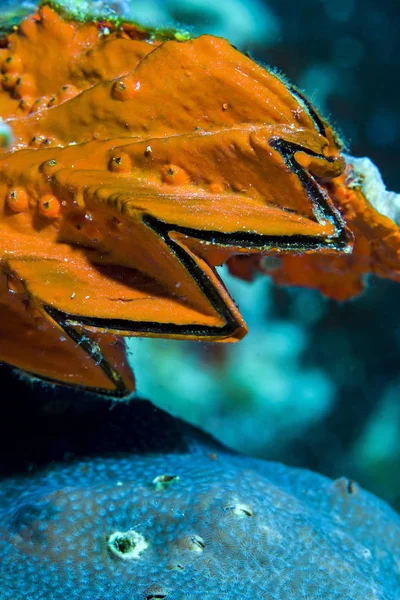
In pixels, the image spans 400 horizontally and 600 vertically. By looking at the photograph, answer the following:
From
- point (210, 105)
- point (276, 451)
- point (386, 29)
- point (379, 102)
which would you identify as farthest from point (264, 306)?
point (210, 105)

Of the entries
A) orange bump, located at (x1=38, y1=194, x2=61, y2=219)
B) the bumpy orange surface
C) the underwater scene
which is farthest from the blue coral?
orange bump, located at (x1=38, y1=194, x2=61, y2=219)

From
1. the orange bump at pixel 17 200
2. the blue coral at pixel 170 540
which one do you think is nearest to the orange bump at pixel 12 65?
the orange bump at pixel 17 200

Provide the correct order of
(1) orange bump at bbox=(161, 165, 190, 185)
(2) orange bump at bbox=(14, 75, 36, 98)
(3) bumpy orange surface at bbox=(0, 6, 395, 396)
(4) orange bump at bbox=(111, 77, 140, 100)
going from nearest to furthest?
(3) bumpy orange surface at bbox=(0, 6, 395, 396)
(1) orange bump at bbox=(161, 165, 190, 185)
(4) orange bump at bbox=(111, 77, 140, 100)
(2) orange bump at bbox=(14, 75, 36, 98)

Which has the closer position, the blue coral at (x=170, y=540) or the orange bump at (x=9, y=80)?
the blue coral at (x=170, y=540)

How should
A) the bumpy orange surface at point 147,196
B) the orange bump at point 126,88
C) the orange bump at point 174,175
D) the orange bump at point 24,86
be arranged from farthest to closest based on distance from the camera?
the orange bump at point 24,86 < the orange bump at point 126,88 < the orange bump at point 174,175 < the bumpy orange surface at point 147,196

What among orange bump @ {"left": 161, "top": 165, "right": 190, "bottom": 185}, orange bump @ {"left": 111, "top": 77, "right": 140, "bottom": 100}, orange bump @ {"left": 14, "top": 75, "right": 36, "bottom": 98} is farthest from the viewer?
orange bump @ {"left": 14, "top": 75, "right": 36, "bottom": 98}

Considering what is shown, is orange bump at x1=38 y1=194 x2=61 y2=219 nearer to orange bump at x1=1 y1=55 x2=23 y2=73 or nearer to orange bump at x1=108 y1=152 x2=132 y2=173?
orange bump at x1=108 y1=152 x2=132 y2=173

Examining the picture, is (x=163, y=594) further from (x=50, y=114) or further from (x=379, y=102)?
(x=379, y=102)

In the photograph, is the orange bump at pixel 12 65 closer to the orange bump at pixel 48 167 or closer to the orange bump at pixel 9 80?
the orange bump at pixel 9 80
